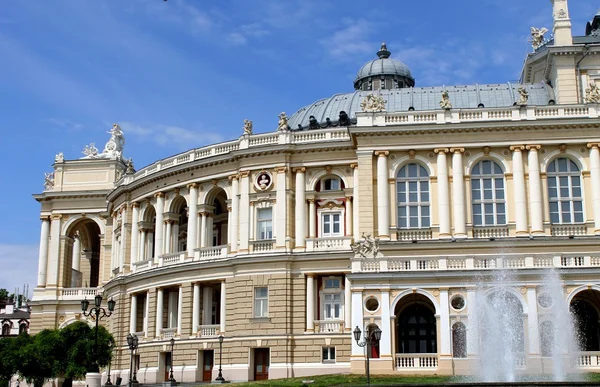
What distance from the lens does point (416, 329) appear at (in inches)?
2099

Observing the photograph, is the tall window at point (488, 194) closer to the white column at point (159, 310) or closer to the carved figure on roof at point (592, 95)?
the carved figure on roof at point (592, 95)

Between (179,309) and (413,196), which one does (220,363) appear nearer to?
(179,309)

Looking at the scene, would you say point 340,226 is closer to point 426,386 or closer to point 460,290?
point 460,290

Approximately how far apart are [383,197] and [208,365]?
1780 cm

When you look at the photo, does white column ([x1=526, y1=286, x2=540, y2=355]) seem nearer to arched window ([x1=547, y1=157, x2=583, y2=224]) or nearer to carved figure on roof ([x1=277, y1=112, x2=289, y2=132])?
arched window ([x1=547, y1=157, x2=583, y2=224])

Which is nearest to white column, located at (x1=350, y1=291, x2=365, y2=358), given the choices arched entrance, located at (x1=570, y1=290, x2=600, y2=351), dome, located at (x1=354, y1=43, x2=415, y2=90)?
arched entrance, located at (x1=570, y1=290, x2=600, y2=351)

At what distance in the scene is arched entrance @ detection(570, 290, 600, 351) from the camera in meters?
50.3

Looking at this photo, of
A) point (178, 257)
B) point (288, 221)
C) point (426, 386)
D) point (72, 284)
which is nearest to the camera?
point (426, 386)

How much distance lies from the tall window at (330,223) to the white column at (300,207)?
60.0 inches

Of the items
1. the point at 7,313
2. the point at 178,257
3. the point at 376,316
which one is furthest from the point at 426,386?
the point at 7,313

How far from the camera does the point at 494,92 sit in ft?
224

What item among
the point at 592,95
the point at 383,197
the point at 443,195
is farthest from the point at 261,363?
the point at 592,95

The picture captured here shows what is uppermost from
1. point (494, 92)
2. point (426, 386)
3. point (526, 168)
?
point (494, 92)

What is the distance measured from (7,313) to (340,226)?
339 ft
